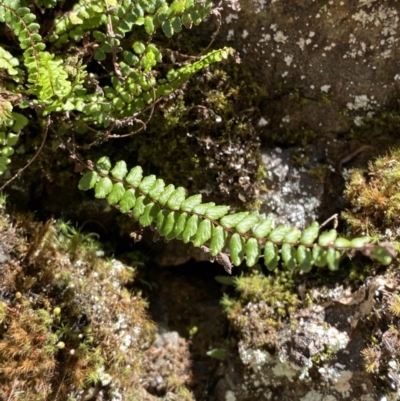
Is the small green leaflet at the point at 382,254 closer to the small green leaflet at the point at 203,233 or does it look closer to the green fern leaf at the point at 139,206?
the small green leaflet at the point at 203,233

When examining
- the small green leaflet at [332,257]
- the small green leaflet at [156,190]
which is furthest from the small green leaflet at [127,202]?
the small green leaflet at [332,257]

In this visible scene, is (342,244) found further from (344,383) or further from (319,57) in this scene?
(319,57)

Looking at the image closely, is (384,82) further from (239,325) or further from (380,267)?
(239,325)

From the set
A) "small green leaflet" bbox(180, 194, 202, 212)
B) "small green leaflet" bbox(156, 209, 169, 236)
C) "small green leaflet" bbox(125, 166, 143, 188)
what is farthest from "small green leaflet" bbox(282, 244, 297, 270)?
"small green leaflet" bbox(125, 166, 143, 188)

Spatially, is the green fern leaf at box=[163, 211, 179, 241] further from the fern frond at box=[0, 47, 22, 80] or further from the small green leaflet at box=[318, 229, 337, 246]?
the fern frond at box=[0, 47, 22, 80]

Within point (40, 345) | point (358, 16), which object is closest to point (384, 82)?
point (358, 16)

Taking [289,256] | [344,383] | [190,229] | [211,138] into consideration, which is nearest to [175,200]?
[190,229]
